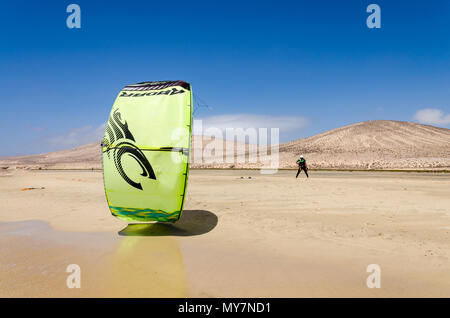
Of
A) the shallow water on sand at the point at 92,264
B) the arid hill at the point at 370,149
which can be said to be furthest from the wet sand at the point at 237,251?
the arid hill at the point at 370,149

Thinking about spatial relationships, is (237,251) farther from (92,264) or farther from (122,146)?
(122,146)

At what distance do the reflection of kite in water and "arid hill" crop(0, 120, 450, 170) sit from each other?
38.7 meters

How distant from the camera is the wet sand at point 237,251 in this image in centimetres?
380

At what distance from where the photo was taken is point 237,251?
523cm

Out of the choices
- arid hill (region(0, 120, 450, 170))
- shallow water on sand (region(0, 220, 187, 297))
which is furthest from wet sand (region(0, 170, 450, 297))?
arid hill (region(0, 120, 450, 170))

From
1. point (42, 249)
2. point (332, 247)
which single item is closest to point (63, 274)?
point (42, 249)

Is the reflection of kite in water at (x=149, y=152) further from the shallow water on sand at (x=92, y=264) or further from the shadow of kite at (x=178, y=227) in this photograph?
the shallow water on sand at (x=92, y=264)

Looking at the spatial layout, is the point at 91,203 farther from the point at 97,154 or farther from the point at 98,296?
the point at 97,154

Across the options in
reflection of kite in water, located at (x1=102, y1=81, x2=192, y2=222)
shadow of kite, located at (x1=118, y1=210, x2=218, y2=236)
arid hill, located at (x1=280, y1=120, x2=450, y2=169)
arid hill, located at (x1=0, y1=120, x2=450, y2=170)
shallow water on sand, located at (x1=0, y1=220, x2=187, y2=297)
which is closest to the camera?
shallow water on sand, located at (x1=0, y1=220, x2=187, y2=297)

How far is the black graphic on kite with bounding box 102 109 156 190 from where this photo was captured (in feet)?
18.6

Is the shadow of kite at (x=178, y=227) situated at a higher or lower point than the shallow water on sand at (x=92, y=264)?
lower

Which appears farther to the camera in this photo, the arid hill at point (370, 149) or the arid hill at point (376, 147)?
the arid hill at point (370, 149)

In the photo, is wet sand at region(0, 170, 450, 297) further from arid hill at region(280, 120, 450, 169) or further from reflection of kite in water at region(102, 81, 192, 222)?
arid hill at region(280, 120, 450, 169)
